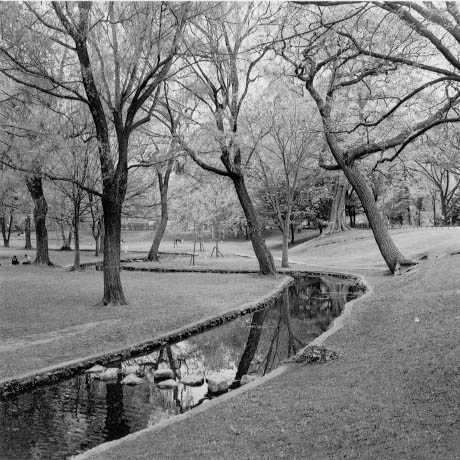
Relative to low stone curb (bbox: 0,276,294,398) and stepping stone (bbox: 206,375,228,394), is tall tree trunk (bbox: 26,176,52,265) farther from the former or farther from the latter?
stepping stone (bbox: 206,375,228,394)

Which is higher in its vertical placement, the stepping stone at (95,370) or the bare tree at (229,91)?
the bare tree at (229,91)

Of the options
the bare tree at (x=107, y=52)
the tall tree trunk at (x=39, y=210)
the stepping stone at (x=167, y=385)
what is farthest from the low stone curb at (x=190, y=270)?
the stepping stone at (x=167, y=385)

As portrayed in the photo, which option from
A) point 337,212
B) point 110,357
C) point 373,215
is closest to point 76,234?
point 373,215

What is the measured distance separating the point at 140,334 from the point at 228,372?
8.44 feet

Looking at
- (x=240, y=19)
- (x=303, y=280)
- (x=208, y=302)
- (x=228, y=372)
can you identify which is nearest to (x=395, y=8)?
(x=228, y=372)

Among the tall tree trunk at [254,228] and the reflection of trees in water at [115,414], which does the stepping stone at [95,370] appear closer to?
the reflection of trees in water at [115,414]

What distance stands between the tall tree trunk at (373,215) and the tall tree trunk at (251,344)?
8.29 m

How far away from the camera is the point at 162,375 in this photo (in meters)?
9.48

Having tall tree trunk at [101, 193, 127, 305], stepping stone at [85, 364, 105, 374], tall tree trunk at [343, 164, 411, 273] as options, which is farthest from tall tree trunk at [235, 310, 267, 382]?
tall tree trunk at [343, 164, 411, 273]

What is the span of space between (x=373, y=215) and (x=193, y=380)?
1480 centimetres

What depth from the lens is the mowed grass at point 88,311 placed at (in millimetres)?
10322

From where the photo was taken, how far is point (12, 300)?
644 inches

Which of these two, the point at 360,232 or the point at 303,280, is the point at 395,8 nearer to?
the point at 303,280

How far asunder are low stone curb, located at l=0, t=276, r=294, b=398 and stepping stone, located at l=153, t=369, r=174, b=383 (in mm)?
1180
